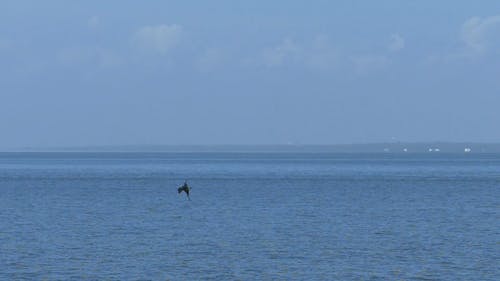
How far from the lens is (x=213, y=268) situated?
44719mm

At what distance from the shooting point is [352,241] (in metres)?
55.3

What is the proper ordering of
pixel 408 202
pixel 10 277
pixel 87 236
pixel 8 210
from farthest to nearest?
1. pixel 408 202
2. pixel 8 210
3. pixel 87 236
4. pixel 10 277

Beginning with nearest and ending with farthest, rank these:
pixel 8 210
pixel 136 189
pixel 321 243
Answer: pixel 321 243
pixel 8 210
pixel 136 189

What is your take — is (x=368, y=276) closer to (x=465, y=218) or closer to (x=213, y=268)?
(x=213, y=268)

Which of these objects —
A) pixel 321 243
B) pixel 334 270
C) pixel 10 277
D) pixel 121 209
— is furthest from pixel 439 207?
pixel 10 277

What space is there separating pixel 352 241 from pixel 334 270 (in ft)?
36.4

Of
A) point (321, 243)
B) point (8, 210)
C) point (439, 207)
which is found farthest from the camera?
point (439, 207)

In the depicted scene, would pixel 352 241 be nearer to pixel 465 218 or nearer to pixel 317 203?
pixel 465 218

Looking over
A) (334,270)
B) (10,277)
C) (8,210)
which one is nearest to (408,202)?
(8,210)

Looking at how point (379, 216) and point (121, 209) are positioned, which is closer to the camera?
point (379, 216)

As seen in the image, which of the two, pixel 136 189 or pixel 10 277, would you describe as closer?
pixel 10 277

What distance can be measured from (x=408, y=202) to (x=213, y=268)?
2028 inches

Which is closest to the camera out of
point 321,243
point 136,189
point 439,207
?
point 321,243

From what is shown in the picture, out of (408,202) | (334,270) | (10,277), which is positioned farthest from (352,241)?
(408,202)
